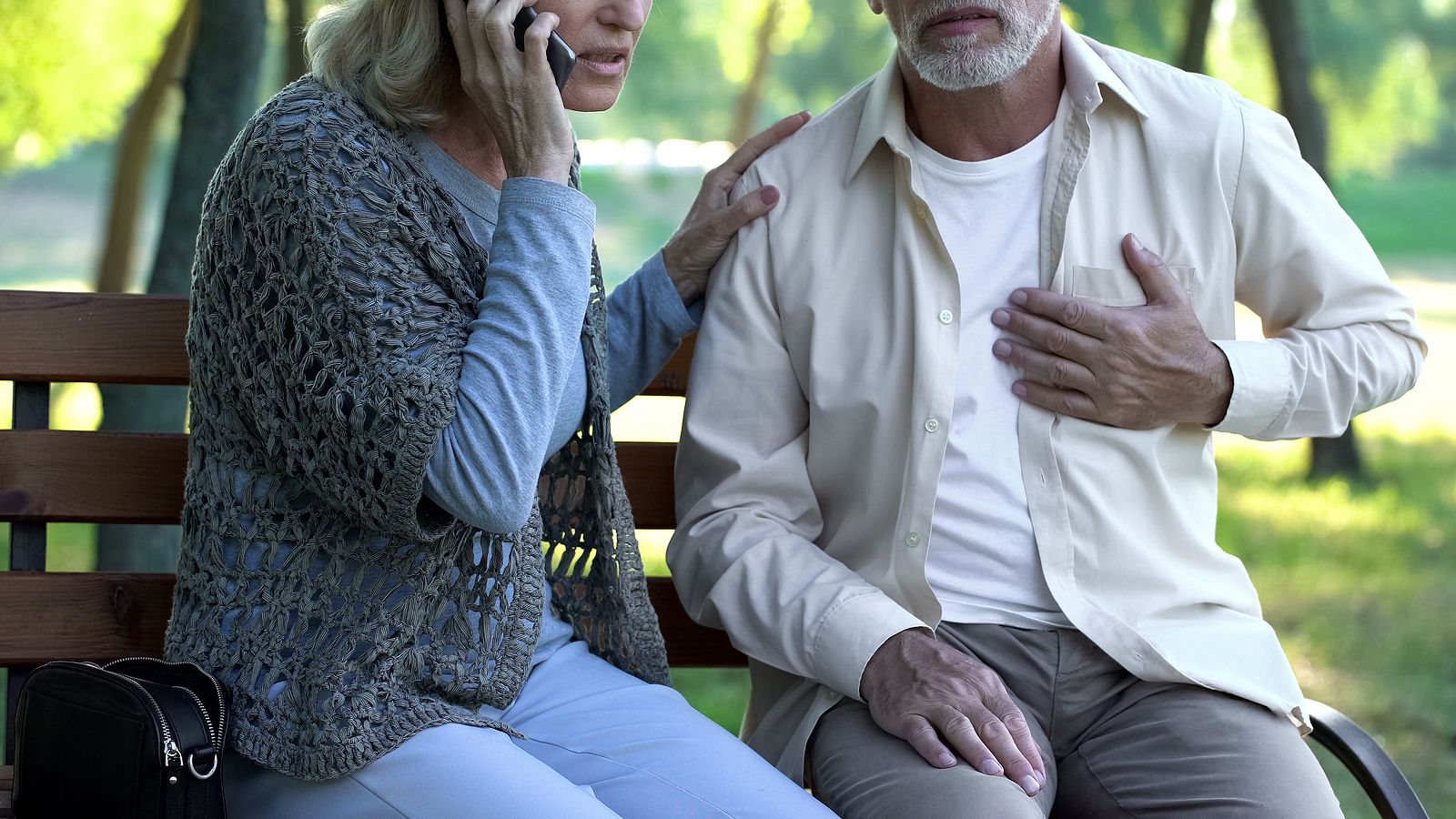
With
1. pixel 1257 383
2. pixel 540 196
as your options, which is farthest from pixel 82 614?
pixel 1257 383

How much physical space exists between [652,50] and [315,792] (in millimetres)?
20709

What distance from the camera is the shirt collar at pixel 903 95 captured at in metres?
2.63

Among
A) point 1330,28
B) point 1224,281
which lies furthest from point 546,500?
point 1330,28

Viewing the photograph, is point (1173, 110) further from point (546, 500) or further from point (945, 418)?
point (546, 500)

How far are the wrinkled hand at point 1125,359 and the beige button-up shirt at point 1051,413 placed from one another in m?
0.04

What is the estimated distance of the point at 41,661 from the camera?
9.01 feet

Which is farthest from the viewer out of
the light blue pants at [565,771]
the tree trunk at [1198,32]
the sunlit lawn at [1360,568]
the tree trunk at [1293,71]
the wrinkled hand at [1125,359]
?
the tree trunk at [1198,32]

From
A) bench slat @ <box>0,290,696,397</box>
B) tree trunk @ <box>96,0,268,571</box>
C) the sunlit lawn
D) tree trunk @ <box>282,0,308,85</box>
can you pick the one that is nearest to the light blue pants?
bench slat @ <box>0,290,696,397</box>

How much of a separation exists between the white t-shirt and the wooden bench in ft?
4.81

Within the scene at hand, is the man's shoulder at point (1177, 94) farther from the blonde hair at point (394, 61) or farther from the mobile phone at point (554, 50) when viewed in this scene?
the blonde hair at point (394, 61)

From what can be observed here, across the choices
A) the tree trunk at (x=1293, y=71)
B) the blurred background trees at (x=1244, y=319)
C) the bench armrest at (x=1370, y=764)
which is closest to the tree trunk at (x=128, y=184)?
the blurred background trees at (x=1244, y=319)

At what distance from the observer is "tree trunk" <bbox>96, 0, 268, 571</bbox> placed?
3.97m

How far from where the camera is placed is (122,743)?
1.89 meters

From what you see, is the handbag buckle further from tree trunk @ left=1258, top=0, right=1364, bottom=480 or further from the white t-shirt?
tree trunk @ left=1258, top=0, right=1364, bottom=480
